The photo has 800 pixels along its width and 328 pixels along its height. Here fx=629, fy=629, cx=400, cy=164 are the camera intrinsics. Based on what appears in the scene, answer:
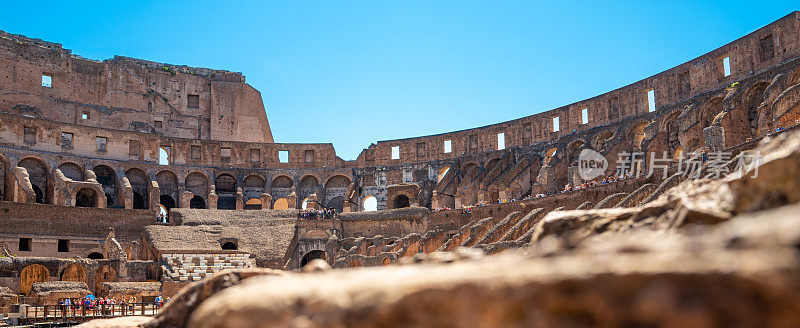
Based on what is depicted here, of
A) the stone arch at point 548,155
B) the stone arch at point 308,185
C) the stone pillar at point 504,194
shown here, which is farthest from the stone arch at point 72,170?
the stone arch at point 548,155

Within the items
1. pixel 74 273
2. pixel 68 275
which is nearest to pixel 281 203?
pixel 74 273

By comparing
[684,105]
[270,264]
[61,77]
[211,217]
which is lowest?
[270,264]

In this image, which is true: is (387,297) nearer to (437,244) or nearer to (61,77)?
(437,244)

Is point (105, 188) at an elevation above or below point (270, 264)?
above

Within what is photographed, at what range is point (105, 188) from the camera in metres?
42.3

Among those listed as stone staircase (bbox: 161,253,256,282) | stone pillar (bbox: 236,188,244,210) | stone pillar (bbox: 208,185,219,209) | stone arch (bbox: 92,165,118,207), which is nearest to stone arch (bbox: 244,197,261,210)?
stone pillar (bbox: 236,188,244,210)

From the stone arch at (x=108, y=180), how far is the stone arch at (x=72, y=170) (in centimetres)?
91

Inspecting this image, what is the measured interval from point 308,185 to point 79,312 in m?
28.2

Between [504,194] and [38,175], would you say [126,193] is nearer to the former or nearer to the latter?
[38,175]

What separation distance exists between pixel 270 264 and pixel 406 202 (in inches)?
502

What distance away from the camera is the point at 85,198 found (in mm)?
41031

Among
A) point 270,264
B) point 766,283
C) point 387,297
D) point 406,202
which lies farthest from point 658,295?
point 406,202

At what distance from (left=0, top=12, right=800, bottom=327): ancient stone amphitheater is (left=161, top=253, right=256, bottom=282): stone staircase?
0.46 feet

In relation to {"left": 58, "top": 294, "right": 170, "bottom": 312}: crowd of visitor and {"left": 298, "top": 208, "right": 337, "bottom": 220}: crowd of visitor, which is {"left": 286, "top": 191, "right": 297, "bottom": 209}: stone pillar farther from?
{"left": 58, "top": 294, "right": 170, "bottom": 312}: crowd of visitor
